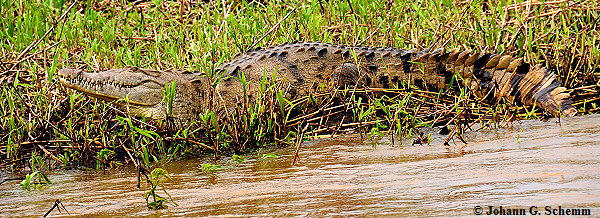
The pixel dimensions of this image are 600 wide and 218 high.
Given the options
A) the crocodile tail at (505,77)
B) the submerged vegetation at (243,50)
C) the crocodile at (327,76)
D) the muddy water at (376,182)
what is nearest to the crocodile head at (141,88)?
the crocodile at (327,76)

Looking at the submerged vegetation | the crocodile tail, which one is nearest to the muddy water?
the submerged vegetation

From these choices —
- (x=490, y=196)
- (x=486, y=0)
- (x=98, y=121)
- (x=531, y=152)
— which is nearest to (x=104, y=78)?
(x=98, y=121)

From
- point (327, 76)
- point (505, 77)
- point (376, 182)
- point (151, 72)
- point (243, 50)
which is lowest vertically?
point (376, 182)

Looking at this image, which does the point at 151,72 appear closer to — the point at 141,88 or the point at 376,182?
the point at 141,88

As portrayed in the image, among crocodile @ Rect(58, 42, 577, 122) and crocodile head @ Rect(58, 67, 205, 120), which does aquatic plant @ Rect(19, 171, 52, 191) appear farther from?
crocodile @ Rect(58, 42, 577, 122)

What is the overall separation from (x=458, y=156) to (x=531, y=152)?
33 cm

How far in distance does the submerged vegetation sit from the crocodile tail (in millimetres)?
129

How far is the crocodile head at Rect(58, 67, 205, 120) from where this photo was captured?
5293mm

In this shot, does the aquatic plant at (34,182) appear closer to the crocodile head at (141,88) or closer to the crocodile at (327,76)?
the crocodile head at (141,88)

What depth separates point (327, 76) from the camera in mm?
6125

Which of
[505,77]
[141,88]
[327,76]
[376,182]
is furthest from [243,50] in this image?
[376,182]

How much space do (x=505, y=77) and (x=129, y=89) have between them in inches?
105

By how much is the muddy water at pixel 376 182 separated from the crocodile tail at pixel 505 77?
722mm

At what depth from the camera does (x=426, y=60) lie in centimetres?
605
